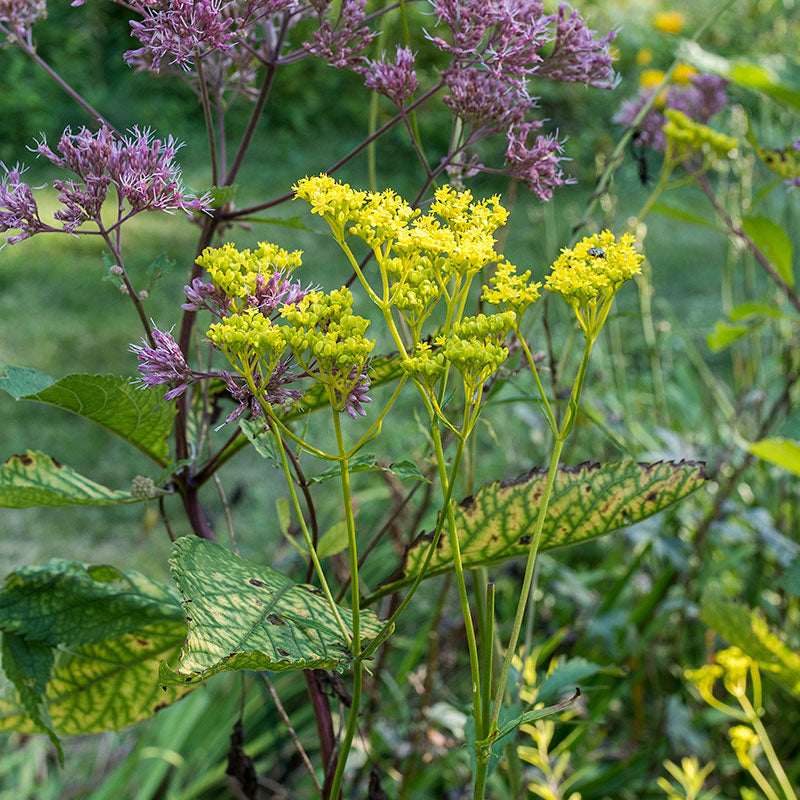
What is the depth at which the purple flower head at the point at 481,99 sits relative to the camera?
55 centimetres

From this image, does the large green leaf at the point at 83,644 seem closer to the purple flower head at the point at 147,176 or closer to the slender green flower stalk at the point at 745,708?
the purple flower head at the point at 147,176

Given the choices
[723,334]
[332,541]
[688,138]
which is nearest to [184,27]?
[332,541]

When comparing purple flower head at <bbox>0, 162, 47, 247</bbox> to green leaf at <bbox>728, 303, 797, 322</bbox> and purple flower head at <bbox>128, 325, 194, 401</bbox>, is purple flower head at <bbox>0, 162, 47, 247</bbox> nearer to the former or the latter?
purple flower head at <bbox>128, 325, 194, 401</bbox>

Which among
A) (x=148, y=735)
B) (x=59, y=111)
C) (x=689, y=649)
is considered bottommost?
(x=148, y=735)

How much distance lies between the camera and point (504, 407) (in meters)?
1.94

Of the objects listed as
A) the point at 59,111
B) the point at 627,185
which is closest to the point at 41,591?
the point at 59,111

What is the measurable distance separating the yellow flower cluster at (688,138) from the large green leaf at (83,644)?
606mm

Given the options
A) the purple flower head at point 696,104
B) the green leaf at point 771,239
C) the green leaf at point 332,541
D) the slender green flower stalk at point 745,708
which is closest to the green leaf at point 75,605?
the green leaf at point 332,541

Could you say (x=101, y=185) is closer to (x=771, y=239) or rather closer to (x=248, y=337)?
(x=248, y=337)

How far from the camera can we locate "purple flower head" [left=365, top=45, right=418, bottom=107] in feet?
1.83

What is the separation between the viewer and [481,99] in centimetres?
55

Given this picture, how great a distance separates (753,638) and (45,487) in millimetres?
665

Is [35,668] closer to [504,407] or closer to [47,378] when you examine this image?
[47,378]

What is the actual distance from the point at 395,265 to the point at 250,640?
184 mm
